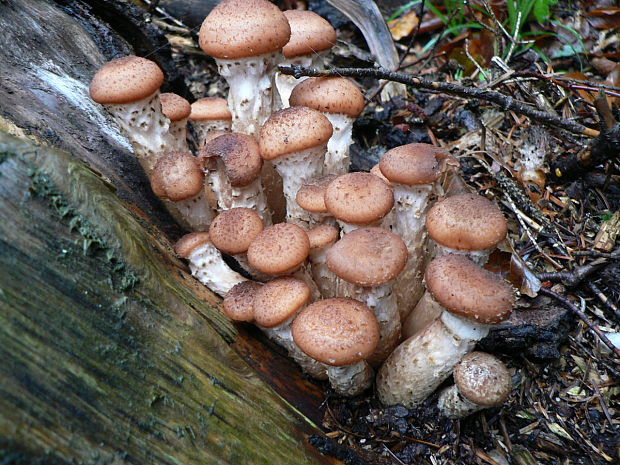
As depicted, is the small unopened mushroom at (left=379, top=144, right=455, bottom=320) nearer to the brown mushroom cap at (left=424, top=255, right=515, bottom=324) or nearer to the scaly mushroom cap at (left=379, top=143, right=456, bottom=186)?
the scaly mushroom cap at (left=379, top=143, right=456, bottom=186)

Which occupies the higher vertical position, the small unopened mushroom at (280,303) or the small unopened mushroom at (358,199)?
the small unopened mushroom at (358,199)

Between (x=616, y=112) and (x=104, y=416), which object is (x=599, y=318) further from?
(x=104, y=416)

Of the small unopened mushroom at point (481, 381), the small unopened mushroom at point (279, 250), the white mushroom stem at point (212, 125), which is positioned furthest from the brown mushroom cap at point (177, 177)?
the small unopened mushroom at point (481, 381)

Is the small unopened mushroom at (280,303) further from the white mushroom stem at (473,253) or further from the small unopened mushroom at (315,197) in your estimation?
the white mushroom stem at (473,253)

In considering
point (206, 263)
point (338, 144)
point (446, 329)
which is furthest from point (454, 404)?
point (338, 144)

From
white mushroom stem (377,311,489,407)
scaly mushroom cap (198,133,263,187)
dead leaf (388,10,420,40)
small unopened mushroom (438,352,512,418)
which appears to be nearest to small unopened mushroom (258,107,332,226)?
scaly mushroom cap (198,133,263,187)
